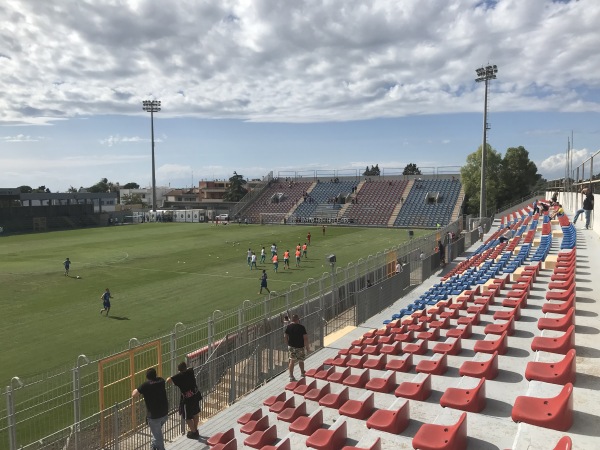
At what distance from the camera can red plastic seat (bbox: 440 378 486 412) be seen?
6445mm

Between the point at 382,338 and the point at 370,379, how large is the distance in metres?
2.39

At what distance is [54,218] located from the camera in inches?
2660

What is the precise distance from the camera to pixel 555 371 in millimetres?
6562

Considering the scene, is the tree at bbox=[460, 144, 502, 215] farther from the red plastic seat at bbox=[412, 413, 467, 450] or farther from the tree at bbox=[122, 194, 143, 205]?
the tree at bbox=[122, 194, 143, 205]

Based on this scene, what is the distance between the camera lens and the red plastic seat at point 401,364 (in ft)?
30.1

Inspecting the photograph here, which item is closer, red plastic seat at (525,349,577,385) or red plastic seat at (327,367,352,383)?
red plastic seat at (525,349,577,385)

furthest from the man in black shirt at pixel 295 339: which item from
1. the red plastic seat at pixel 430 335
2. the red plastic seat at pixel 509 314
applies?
the red plastic seat at pixel 509 314

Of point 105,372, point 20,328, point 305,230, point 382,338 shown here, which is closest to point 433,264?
point 382,338

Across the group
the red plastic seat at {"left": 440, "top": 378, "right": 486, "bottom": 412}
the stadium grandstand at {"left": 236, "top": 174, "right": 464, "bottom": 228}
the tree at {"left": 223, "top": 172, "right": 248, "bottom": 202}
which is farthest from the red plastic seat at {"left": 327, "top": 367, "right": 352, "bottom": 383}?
the tree at {"left": 223, "top": 172, "right": 248, "bottom": 202}

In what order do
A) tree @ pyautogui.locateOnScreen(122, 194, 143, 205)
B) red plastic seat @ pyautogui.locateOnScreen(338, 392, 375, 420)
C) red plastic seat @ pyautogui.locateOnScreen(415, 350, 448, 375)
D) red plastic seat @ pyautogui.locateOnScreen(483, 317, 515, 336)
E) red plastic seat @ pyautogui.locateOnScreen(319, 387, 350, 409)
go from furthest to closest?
tree @ pyautogui.locateOnScreen(122, 194, 143, 205) → red plastic seat @ pyautogui.locateOnScreen(483, 317, 515, 336) → red plastic seat @ pyautogui.locateOnScreen(415, 350, 448, 375) → red plastic seat @ pyautogui.locateOnScreen(319, 387, 350, 409) → red plastic seat @ pyautogui.locateOnScreen(338, 392, 375, 420)

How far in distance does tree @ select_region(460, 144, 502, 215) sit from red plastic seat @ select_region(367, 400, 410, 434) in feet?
192

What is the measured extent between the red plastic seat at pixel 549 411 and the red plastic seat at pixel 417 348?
4.11 meters

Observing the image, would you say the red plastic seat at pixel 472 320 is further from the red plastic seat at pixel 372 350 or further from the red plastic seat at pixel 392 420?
the red plastic seat at pixel 392 420

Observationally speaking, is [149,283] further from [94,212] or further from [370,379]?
[94,212]
